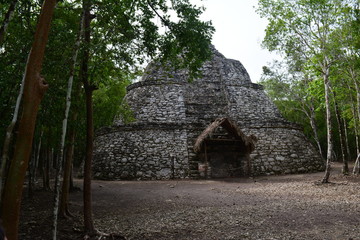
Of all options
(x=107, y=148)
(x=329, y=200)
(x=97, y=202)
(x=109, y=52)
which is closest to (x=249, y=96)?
(x=107, y=148)

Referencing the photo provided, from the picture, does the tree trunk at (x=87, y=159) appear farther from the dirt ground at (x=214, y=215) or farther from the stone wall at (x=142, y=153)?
the stone wall at (x=142, y=153)

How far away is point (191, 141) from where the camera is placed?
16172 mm

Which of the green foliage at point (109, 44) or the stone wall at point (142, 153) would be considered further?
the stone wall at point (142, 153)

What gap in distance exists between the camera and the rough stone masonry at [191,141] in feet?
48.5

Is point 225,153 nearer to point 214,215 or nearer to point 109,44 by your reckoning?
point 214,215

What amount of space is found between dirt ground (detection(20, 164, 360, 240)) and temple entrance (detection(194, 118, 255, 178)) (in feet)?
16.3

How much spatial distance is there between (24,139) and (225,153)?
13336 mm

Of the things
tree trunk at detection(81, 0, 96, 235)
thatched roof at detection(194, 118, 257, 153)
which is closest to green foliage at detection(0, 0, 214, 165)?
tree trunk at detection(81, 0, 96, 235)

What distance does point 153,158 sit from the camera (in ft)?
49.2

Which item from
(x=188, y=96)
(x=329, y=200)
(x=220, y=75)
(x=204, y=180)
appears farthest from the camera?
(x=220, y=75)

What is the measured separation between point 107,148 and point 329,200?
1194cm

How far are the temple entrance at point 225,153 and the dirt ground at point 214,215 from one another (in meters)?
4.96

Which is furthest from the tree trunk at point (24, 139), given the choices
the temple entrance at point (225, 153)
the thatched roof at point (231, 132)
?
the temple entrance at point (225, 153)

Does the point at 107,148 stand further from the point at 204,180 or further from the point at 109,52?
the point at 109,52
